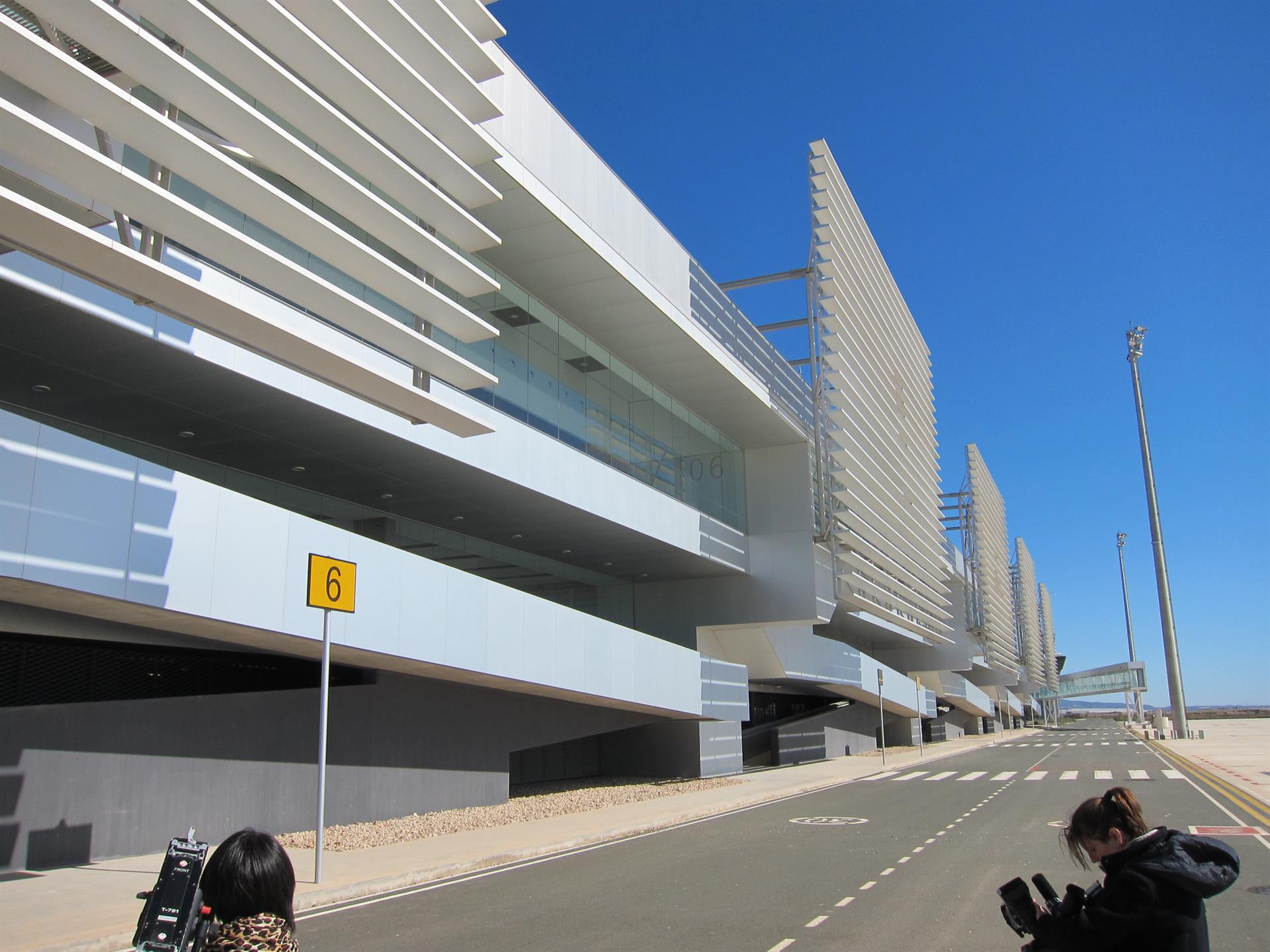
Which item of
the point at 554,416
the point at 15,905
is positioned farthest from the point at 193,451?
the point at 15,905

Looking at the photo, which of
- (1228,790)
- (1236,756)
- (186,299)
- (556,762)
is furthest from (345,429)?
(1236,756)

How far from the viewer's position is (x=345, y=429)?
15891mm

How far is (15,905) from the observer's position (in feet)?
30.3

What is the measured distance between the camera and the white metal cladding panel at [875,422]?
1222 inches

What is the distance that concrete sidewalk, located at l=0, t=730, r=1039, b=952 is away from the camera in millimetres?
8242

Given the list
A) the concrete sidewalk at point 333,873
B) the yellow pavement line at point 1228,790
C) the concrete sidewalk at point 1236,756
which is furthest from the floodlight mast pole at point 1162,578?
the concrete sidewalk at point 333,873

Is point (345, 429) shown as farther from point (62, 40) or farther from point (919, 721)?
point (919, 721)

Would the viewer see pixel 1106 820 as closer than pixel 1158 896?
No

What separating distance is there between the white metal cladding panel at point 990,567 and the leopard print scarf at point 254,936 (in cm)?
7553

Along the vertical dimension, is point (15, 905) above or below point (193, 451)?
below

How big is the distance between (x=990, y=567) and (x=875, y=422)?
160 ft

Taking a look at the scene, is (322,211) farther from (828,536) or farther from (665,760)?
(828,536)

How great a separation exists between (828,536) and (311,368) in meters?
21.7

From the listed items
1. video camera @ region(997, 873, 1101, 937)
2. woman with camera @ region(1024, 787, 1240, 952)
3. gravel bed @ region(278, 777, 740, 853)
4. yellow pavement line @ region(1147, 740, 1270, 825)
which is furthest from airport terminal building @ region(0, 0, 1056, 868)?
yellow pavement line @ region(1147, 740, 1270, 825)
